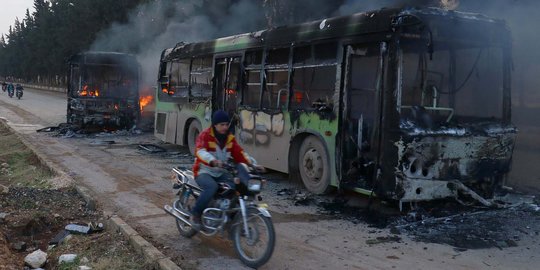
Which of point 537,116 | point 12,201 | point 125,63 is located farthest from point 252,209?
point 125,63

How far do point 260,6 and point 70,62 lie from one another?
26.6 feet

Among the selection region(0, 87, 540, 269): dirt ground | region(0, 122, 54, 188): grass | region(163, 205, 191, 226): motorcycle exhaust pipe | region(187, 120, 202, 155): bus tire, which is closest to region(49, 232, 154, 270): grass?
region(0, 87, 540, 269): dirt ground

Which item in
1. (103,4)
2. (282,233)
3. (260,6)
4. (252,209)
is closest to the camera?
(252,209)

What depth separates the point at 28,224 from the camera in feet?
20.3

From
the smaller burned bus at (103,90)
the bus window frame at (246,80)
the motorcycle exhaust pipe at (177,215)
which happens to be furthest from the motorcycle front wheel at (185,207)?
the smaller burned bus at (103,90)

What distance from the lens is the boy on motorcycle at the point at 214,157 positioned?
5.04 meters

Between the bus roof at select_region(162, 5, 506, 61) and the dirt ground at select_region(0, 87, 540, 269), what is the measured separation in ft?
8.20

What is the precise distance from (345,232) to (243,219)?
181cm

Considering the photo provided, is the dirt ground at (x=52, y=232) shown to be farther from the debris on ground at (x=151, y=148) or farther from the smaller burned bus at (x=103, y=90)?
the smaller burned bus at (x=103, y=90)

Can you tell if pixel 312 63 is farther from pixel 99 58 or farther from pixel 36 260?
pixel 99 58

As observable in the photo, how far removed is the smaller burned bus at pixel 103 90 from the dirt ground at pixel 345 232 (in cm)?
873

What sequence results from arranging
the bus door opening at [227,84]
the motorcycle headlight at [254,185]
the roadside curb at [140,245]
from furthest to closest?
the bus door opening at [227,84], the motorcycle headlight at [254,185], the roadside curb at [140,245]

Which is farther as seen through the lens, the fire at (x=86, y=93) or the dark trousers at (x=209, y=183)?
the fire at (x=86, y=93)

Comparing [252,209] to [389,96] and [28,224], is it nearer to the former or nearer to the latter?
[389,96]
